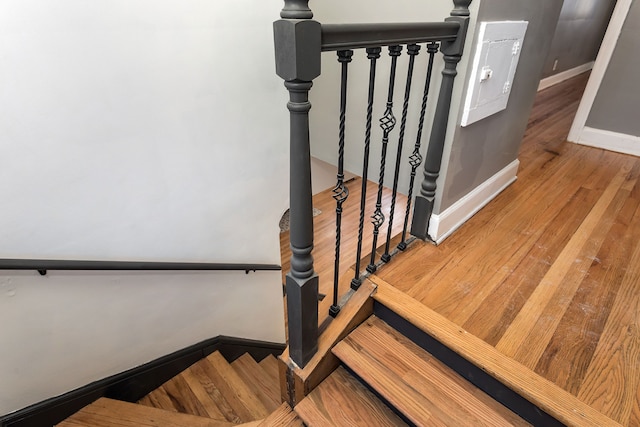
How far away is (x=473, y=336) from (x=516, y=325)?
0.19 meters

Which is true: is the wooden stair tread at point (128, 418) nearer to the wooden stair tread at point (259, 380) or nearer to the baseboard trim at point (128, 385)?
the baseboard trim at point (128, 385)

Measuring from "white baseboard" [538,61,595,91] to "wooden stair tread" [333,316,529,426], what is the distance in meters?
5.16

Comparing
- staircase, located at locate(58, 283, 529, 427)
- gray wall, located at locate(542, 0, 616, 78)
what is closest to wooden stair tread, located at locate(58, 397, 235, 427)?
staircase, located at locate(58, 283, 529, 427)

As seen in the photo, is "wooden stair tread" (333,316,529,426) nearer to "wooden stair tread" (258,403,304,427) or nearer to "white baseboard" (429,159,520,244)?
"wooden stair tread" (258,403,304,427)

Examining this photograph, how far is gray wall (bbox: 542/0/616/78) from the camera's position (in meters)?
5.09

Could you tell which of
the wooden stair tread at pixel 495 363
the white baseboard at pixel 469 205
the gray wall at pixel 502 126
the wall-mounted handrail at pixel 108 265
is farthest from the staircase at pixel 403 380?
the wall-mounted handrail at pixel 108 265

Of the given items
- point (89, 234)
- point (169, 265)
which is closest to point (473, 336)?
point (169, 265)

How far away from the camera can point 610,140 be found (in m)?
2.78

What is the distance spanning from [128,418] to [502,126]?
8.00 feet

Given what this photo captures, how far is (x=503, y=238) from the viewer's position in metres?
1.74

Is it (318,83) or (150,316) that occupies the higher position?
(318,83)

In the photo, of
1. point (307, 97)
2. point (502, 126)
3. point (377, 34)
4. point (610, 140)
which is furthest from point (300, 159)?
point (610, 140)

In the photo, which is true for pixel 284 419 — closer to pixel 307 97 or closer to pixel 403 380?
pixel 403 380

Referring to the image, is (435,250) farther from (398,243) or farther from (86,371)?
(86,371)
